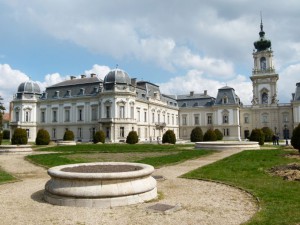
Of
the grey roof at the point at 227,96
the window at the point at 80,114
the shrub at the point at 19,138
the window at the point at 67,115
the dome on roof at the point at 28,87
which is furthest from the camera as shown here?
the grey roof at the point at 227,96

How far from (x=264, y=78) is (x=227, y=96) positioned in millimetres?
8919

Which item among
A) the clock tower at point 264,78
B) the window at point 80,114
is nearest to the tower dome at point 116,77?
the window at point 80,114

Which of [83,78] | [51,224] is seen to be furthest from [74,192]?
[83,78]

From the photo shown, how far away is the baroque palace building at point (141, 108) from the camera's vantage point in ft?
Result: 151

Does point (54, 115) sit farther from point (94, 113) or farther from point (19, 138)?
point (19, 138)

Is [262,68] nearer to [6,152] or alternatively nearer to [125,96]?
[125,96]

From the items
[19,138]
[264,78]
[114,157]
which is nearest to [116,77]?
[19,138]

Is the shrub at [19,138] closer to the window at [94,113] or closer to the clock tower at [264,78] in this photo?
the window at [94,113]

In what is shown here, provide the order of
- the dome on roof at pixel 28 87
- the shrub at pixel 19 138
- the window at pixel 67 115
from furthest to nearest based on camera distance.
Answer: the dome on roof at pixel 28 87
the window at pixel 67 115
the shrub at pixel 19 138

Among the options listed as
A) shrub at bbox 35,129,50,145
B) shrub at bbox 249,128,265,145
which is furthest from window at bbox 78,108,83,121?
shrub at bbox 249,128,265,145

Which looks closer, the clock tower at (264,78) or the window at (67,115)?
the window at (67,115)

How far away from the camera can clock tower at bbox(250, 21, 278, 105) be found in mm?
59906

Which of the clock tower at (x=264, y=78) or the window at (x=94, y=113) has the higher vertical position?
the clock tower at (x=264, y=78)

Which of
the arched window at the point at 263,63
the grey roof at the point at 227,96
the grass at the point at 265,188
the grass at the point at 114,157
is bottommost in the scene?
the grass at the point at 265,188
